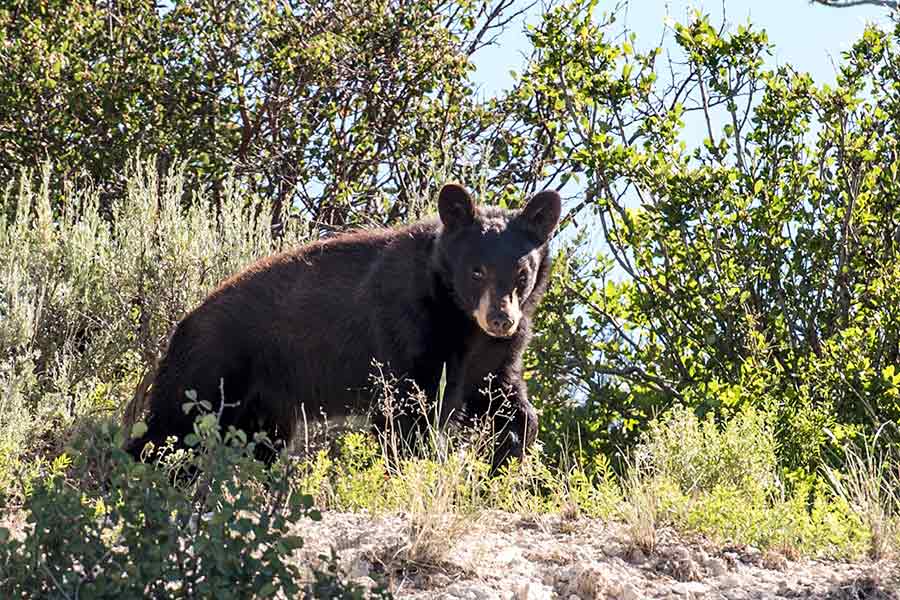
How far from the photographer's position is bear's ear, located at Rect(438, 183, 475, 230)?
6688 millimetres

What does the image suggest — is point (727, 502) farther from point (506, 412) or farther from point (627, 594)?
point (506, 412)

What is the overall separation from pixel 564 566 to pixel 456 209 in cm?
263

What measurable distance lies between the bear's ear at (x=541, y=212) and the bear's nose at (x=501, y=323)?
0.72m

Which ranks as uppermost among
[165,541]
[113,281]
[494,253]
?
[113,281]

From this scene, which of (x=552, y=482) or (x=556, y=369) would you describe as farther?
(x=556, y=369)

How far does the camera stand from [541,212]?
22.5ft

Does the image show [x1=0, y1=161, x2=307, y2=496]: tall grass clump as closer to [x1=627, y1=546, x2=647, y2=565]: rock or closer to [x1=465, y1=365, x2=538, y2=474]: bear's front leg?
[x1=465, y1=365, x2=538, y2=474]: bear's front leg

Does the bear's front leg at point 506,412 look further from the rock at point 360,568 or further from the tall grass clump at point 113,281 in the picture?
the tall grass clump at point 113,281

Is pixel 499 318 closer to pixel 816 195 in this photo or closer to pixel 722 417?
pixel 722 417

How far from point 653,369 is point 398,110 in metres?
3.98

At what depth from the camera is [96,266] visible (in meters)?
8.66

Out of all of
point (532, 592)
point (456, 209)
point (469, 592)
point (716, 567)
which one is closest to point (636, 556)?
point (716, 567)

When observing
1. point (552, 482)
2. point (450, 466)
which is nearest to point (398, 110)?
point (552, 482)

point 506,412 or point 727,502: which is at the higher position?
point 506,412
